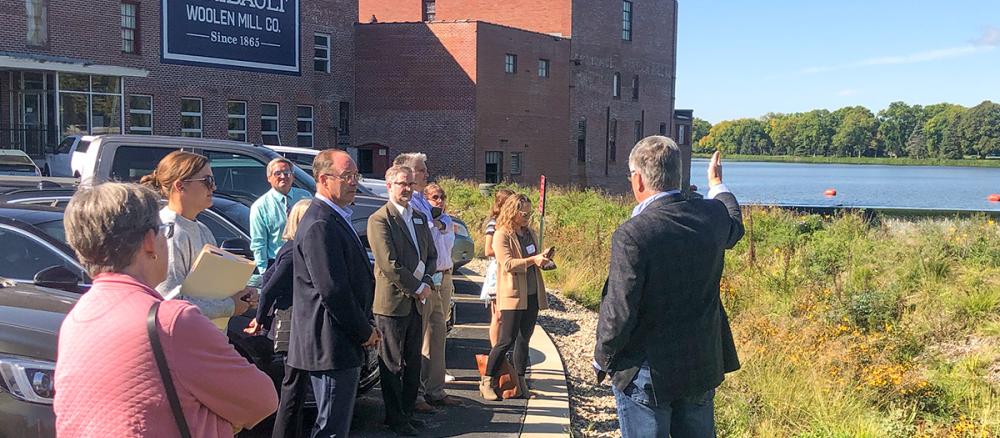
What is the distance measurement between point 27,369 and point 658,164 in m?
2.99

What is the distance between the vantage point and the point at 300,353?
4590mm

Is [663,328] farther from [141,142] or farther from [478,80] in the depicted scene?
[478,80]

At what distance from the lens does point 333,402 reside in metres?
4.58

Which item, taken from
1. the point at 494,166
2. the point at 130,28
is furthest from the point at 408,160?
the point at 494,166

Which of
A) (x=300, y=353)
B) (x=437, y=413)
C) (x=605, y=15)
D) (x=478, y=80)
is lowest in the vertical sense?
(x=437, y=413)

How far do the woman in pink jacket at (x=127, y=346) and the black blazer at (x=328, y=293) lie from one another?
202 centimetres

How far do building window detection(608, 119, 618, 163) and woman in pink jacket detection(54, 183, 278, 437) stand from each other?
51.0m

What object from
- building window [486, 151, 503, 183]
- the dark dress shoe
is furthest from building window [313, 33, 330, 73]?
the dark dress shoe

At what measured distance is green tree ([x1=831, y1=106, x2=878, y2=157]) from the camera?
164 meters

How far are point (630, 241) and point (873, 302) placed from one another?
7016 mm

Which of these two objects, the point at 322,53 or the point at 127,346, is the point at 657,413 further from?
the point at 322,53

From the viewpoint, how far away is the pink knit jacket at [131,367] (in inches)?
88.4

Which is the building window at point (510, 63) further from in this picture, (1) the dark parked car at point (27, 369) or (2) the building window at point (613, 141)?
(1) the dark parked car at point (27, 369)

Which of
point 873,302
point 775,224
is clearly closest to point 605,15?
point 775,224
